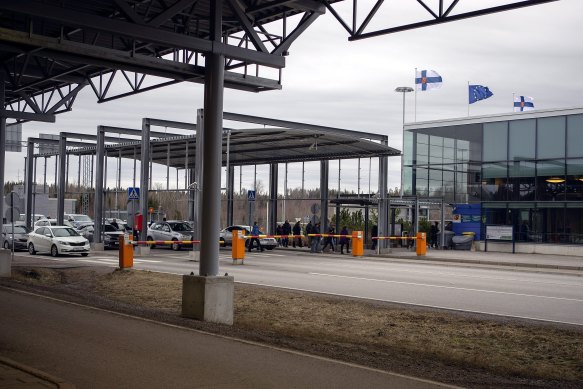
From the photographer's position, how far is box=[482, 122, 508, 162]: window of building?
42.1m

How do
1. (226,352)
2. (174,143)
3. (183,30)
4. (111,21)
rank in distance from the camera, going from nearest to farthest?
(226,352) → (111,21) → (183,30) → (174,143)

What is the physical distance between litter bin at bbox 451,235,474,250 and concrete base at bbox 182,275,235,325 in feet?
102

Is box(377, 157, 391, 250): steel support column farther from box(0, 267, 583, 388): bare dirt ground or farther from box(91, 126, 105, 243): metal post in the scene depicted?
box(0, 267, 583, 388): bare dirt ground

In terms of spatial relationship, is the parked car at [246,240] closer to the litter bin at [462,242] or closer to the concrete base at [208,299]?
the litter bin at [462,242]

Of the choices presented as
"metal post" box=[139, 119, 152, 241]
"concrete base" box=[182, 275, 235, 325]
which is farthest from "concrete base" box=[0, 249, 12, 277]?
"metal post" box=[139, 119, 152, 241]

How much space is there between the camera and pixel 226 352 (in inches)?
376

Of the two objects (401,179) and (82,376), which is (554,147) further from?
(82,376)

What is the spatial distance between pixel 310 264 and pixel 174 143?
35.2ft

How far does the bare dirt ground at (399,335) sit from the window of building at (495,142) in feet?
89.7

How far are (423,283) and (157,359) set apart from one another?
1327cm

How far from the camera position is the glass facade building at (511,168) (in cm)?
3897

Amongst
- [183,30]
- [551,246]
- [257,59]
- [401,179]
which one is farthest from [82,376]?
[401,179]

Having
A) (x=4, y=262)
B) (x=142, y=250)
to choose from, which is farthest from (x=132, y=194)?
(x=4, y=262)

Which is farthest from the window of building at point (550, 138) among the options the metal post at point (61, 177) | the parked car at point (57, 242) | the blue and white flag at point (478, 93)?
the metal post at point (61, 177)
